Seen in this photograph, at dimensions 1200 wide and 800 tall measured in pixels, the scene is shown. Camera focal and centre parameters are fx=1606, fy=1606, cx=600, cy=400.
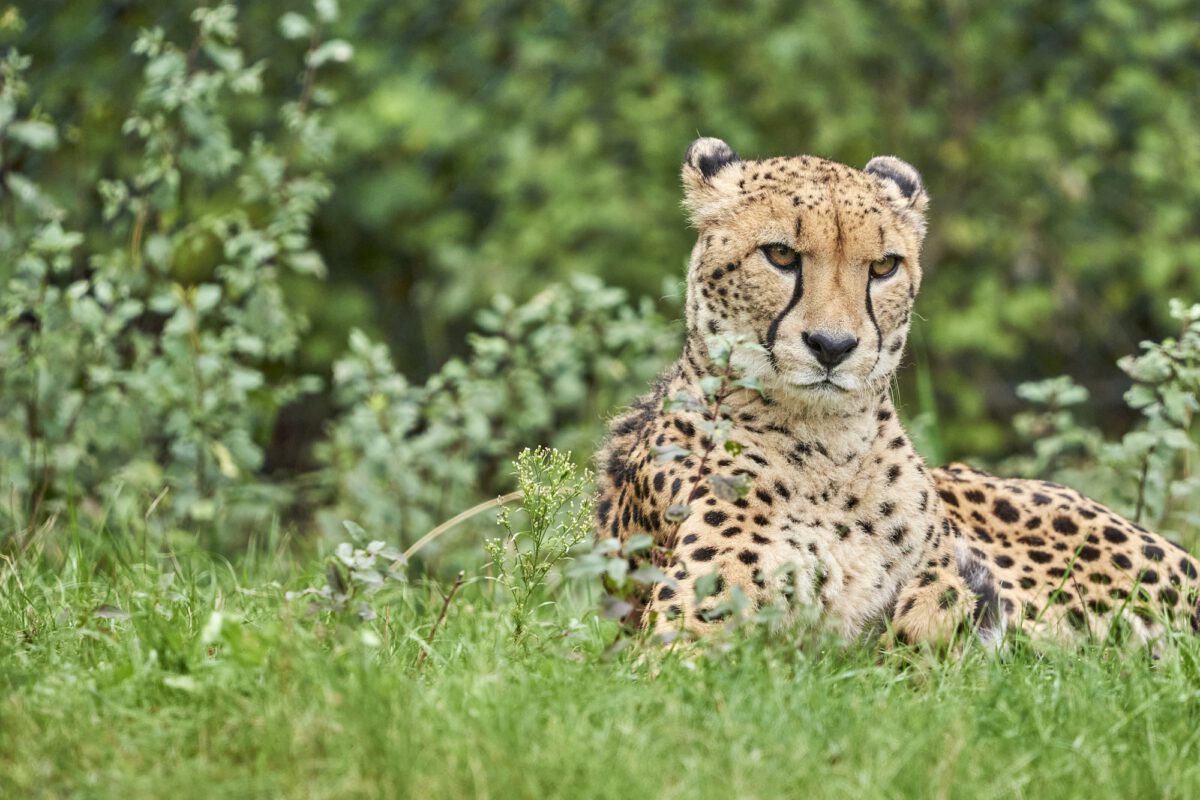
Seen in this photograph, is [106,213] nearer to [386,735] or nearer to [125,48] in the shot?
[125,48]

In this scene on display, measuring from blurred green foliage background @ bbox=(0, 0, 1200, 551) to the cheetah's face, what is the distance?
3.37 m

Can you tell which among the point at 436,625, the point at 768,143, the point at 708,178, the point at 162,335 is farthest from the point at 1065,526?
the point at 768,143

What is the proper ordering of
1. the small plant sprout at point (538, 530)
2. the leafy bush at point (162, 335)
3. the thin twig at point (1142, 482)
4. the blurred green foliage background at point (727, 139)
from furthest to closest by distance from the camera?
the blurred green foliage background at point (727, 139), the leafy bush at point (162, 335), the thin twig at point (1142, 482), the small plant sprout at point (538, 530)

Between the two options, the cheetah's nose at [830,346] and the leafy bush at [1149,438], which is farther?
the leafy bush at [1149,438]

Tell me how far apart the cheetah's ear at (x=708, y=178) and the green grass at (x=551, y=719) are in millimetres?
1108

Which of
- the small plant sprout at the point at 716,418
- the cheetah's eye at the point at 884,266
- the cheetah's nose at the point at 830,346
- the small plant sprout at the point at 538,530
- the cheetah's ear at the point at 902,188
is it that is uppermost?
the cheetah's ear at the point at 902,188

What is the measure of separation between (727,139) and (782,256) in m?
4.31

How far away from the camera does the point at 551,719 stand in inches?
112

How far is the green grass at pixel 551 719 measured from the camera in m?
2.67

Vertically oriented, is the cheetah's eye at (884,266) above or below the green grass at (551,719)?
above

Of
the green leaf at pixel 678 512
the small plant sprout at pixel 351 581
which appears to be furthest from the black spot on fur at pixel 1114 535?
the small plant sprout at pixel 351 581

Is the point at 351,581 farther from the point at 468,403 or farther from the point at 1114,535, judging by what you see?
the point at 468,403

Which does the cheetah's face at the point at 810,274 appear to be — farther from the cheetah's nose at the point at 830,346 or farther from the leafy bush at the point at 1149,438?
the leafy bush at the point at 1149,438

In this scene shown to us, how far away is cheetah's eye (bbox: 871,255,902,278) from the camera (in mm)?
3691
